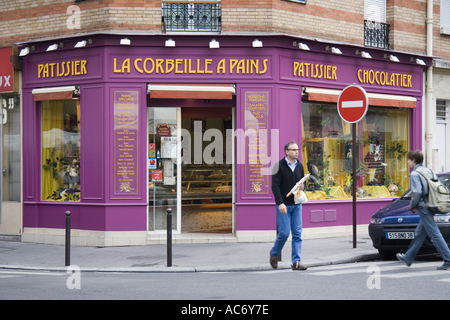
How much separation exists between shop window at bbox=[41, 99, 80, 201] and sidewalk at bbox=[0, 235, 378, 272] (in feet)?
4.68

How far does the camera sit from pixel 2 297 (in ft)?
22.3

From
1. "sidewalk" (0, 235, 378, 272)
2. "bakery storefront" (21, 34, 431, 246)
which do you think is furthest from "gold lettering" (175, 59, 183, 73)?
"sidewalk" (0, 235, 378, 272)

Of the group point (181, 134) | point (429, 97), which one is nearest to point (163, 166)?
point (181, 134)

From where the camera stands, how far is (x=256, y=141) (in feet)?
43.1

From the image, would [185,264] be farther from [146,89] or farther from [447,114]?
[447,114]

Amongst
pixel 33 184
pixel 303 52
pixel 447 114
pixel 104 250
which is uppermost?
pixel 303 52

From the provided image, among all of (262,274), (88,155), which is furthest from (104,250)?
(262,274)

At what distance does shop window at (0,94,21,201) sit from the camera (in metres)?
14.5

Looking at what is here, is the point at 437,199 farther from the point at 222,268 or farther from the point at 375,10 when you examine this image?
the point at 375,10

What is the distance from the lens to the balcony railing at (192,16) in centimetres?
1332

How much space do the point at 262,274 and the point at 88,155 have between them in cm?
596

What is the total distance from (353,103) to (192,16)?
4290 millimetres

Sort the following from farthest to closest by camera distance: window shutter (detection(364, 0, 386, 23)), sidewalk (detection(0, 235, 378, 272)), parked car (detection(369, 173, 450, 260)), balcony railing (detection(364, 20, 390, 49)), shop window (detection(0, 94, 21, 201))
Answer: window shutter (detection(364, 0, 386, 23))
balcony railing (detection(364, 20, 390, 49))
shop window (detection(0, 94, 21, 201))
sidewalk (detection(0, 235, 378, 272))
parked car (detection(369, 173, 450, 260))

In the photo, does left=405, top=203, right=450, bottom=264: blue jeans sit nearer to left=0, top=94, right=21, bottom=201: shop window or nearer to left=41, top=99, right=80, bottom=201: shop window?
left=41, top=99, right=80, bottom=201: shop window
